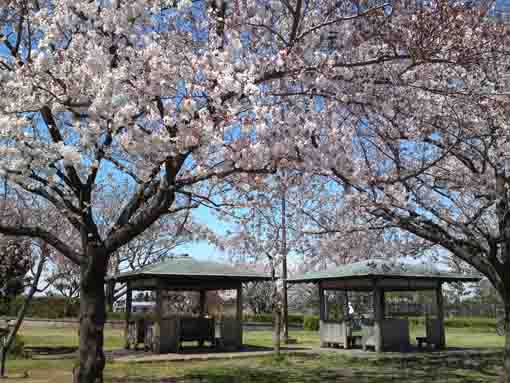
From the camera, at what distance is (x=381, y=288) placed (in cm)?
1659

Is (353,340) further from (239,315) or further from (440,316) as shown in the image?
(239,315)

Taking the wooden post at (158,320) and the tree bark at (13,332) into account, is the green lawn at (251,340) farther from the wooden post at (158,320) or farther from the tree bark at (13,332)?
the tree bark at (13,332)

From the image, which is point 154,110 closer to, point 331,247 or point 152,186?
point 152,186

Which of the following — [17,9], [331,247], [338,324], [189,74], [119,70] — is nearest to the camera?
[119,70]

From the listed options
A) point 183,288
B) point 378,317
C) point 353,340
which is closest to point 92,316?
point 183,288

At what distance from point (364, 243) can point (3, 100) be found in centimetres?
759

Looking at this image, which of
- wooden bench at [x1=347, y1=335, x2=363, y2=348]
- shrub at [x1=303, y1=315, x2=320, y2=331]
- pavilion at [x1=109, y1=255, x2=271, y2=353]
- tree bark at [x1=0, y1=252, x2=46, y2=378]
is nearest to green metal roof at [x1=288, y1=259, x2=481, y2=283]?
wooden bench at [x1=347, y1=335, x2=363, y2=348]

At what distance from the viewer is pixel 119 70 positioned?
5.29 metres

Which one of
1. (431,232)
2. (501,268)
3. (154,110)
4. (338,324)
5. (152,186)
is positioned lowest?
(338,324)

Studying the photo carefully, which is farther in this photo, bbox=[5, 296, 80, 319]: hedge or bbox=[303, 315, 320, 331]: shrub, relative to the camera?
bbox=[5, 296, 80, 319]: hedge

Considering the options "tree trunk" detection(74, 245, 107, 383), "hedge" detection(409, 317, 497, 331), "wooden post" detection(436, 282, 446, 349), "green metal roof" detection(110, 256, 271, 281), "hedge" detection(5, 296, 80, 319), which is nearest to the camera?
"tree trunk" detection(74, 245, 107, 383)

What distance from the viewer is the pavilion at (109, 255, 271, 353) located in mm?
14844

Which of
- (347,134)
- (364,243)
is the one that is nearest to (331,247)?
(364,243)

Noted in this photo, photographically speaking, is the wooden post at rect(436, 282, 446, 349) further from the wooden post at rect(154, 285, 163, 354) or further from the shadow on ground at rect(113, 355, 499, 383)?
the wooden post at rect(154, 285, 163, 354)
